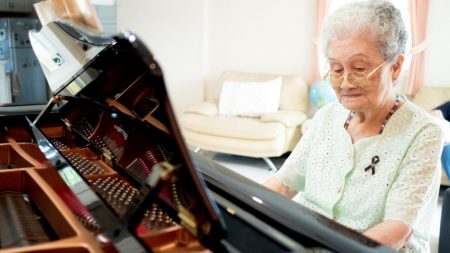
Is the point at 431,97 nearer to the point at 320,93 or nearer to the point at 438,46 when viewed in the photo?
the point at 438,46

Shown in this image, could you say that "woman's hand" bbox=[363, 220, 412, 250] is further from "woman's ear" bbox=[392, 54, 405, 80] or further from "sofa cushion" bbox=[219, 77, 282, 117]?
"sofa cushion" bbox=[219, 77, 282, 117]

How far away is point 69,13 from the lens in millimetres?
1798

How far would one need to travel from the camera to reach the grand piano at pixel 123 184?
34.5 inches

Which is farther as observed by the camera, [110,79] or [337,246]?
[110,79]

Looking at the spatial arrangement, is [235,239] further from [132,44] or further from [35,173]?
[35,173]

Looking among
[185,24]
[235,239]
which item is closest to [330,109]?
[235,239]

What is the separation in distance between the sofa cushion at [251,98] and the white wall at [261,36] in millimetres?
418

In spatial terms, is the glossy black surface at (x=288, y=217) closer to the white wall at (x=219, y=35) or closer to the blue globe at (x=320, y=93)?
A: the blue globe at (x=320, y=93)

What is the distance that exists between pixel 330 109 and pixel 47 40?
1.02 meters

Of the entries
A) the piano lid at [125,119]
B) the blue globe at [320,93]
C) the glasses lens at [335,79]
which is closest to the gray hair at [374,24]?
the glasses lens at [335,79]

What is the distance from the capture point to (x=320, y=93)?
4.61 m

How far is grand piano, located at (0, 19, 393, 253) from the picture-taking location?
2.87 feet

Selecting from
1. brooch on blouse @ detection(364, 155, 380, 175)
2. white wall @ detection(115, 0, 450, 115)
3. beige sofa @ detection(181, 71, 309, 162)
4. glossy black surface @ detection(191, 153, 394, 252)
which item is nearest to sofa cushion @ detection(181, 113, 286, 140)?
beige sofa @ detection(181, 71, 309, 162)

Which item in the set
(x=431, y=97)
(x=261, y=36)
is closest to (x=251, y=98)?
(x=261, y=36)
